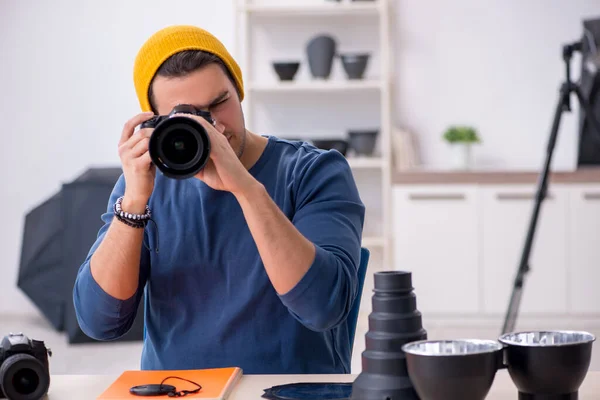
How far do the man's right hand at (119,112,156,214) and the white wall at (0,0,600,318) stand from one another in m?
3.49

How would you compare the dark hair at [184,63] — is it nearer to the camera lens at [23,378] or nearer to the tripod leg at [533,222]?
the camera lens at [23,378]

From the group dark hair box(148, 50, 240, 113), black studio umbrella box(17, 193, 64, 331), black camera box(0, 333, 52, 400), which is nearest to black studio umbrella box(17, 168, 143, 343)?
black studio umbrella box(17, 193, 64, 331)

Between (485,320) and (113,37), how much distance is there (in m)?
2.38

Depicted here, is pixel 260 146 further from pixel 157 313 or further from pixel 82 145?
pixel 82 145

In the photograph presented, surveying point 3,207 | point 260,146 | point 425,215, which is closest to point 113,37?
point 3,207

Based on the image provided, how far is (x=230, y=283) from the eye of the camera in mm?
1479

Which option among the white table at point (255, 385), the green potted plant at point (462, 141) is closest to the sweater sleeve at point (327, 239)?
the white table at point (255, 385)

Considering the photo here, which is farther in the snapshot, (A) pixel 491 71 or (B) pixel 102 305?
(A) pixel 491 71

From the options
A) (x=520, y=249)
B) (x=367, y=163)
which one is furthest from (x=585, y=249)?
(x=367, y=163)

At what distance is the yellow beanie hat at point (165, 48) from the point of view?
147cm

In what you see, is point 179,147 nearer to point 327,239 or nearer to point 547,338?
point 327,239

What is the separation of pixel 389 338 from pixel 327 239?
407 millimetres

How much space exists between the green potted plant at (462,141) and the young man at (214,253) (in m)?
3.08

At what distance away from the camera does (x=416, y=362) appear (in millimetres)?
973
